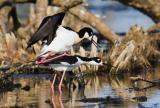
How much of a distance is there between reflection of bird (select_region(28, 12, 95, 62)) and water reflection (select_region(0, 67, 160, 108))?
0.66 metres

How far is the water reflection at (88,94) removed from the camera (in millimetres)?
11180

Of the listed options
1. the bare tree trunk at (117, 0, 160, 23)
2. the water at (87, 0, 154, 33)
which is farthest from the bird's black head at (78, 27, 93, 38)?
the water at (87, 0, 154, 33)

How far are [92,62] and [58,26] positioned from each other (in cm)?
95

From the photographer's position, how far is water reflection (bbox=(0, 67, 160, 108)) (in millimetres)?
11180

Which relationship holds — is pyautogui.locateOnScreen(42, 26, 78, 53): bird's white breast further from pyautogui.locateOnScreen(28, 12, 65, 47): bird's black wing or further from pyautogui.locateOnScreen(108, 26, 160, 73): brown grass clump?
pyautogui.locateOnScreen(108, 26, 160, 73): brown grass clump

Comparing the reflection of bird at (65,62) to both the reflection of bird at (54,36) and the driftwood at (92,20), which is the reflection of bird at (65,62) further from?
the driftwood at (92,20)

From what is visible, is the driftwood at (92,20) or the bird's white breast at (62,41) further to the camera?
the driftwood at (92,20)

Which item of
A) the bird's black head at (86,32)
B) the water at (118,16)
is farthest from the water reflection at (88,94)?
the water at (118,16)

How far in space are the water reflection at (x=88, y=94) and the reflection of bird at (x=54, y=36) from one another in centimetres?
66

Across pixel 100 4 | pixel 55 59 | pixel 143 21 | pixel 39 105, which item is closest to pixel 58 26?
pixel 55 59

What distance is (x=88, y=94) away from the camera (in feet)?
40.5

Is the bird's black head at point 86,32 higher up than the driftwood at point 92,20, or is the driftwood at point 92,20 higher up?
the driftwood at point 92,20

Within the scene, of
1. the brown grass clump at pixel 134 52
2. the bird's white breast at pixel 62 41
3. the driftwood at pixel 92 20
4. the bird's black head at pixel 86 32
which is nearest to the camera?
the bird's white breast at pixel 62 41

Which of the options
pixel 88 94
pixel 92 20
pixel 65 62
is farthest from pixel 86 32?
pixel 92 20
